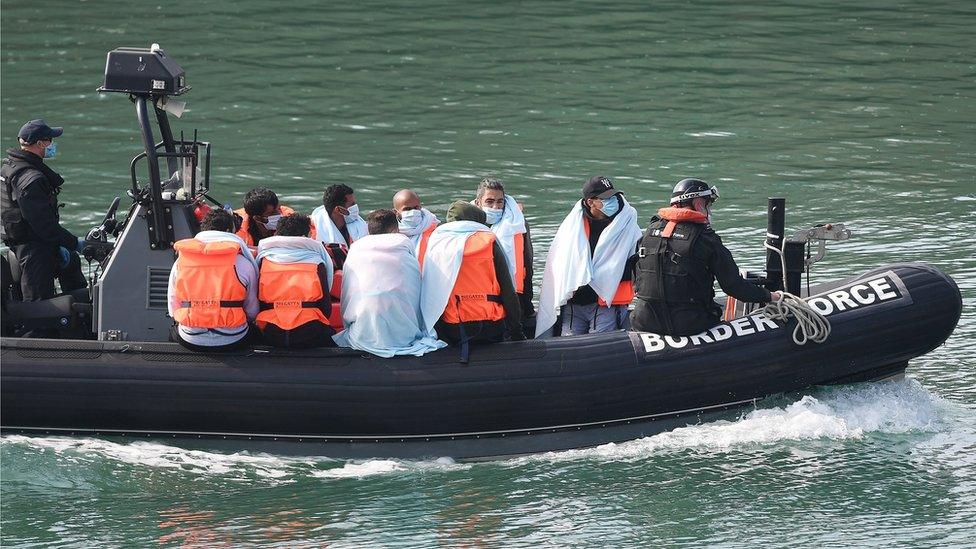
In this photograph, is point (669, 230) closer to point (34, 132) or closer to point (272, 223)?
point (272, 223)

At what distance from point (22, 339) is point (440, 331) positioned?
7.08ft

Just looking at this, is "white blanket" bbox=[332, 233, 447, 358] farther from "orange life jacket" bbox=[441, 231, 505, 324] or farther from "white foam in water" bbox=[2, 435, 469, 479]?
"white foam in water" bbox=[2, 435, 469, 479]

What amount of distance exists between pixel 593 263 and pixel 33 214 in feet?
10.1

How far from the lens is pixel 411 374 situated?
7.05 metres

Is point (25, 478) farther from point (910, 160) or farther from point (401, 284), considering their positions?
point (910, 160)

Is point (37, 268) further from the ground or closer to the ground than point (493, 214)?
closer to the ground

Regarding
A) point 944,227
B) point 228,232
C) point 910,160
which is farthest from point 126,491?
point 910,160

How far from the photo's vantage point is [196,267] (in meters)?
6.90

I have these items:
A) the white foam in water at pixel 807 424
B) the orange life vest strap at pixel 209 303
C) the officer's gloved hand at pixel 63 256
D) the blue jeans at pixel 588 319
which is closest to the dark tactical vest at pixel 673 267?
the blue jeans at pixel 588 319

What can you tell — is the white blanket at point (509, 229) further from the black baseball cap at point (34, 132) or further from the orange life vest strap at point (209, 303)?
the black baseball cap at point (34, 132)

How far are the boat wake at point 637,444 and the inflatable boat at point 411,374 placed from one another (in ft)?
0.21

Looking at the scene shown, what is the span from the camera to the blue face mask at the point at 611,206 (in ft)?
24.7

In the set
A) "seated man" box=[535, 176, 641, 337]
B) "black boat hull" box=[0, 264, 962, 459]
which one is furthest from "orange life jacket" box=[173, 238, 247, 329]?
"seated man" box=[535, 176, 641, 337]

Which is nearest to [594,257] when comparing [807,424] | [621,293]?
[621,293]
